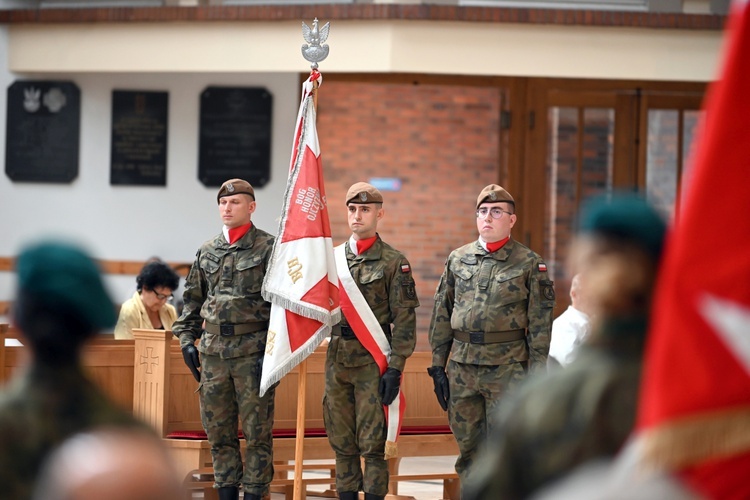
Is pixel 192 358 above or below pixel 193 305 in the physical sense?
below

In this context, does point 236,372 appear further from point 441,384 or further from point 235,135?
point 235,135

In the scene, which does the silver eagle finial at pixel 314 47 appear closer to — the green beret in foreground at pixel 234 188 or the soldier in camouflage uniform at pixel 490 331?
the green beret in foreground at pixel 234 188

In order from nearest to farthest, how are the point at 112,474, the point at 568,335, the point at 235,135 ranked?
the point at 112,474
the point at 568,335
the point at 235,135

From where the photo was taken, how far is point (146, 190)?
970 centimetres

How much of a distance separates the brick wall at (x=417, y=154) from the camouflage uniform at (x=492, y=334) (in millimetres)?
6685

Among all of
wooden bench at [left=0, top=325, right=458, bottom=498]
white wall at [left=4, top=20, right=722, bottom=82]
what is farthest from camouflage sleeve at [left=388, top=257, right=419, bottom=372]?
white wall at [left=4, top=20, right=722, bottom=82]

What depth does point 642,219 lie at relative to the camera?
202cm

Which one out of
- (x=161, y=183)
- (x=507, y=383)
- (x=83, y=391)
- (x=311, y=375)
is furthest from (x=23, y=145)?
(x=83, y=391)

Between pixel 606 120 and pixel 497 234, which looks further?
pixel 606 120

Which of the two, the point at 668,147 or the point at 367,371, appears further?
the point at 668,147

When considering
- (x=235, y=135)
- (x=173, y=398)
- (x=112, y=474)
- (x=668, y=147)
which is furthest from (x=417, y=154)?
(x=112, y=474)

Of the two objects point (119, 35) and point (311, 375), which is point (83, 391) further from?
point (119, 35)

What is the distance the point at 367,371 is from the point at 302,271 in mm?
621

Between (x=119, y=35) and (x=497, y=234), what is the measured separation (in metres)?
4.61
